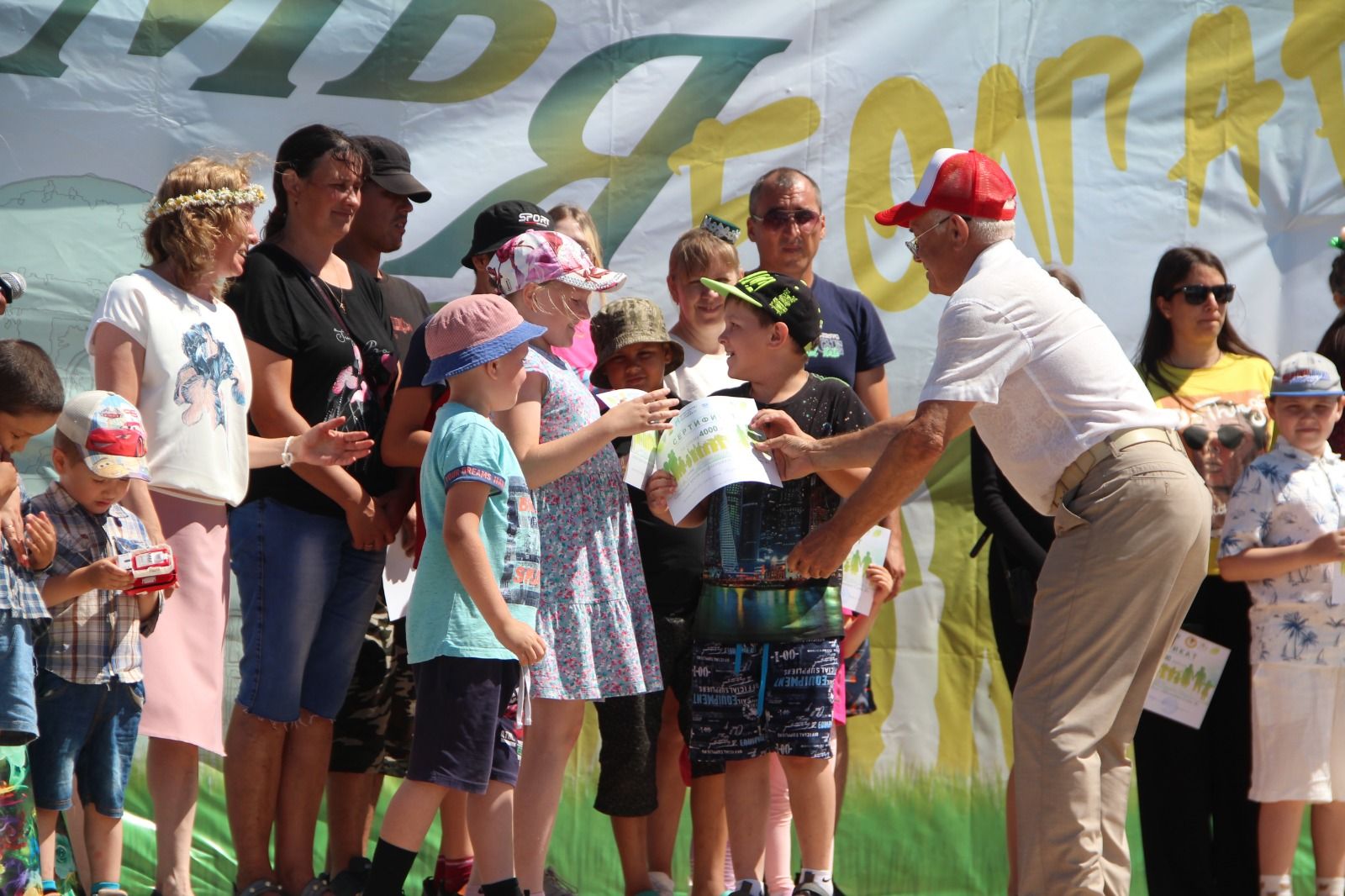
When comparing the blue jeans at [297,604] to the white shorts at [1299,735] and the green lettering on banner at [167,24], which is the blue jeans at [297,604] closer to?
the green lettering on banner at [167,24]

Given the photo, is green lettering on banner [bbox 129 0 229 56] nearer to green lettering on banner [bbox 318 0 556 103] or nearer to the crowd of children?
green lettering on banner [bbox 318 0 556 103]

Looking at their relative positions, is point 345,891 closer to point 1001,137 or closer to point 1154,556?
point 1154,556

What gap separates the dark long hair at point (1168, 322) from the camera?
4688 mm

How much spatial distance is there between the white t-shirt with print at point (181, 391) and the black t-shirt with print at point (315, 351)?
0.19 meters

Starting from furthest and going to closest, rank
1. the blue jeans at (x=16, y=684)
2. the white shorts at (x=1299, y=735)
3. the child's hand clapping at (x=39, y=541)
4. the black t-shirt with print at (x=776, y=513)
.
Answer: the white shorts at (x=1299, y=735) → the black t-shirt with print at (x=776, y=513) → the child's hand clapping at (x=39, y=541) → the blue jeans at (x=16, y=684)

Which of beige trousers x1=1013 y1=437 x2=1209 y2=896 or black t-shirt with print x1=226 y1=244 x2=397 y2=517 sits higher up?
black t-shirt with print x1=226 y1=244 x2=397 y2=517

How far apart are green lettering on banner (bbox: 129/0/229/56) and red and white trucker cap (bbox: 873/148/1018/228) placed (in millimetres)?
2446

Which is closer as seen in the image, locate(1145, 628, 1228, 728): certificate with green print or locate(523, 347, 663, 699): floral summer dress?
locate(523, 347, 663, 699): floral summer dress

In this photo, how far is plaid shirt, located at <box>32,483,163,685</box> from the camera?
324cm

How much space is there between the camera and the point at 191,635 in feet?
11.7

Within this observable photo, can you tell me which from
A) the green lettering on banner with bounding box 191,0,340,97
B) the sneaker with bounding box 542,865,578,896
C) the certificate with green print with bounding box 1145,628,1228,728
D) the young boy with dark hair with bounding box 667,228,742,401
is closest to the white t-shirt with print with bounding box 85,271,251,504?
the green lettering on banner with bounding box 191,0,340,97

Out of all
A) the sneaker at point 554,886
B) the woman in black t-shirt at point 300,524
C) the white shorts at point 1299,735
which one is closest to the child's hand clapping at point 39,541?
the woman in black t-shirt at point 300,524

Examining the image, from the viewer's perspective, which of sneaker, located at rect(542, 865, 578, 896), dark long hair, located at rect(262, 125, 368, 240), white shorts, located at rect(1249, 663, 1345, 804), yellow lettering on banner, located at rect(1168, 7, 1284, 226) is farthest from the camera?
yellow lettering on banner, located at rect(1168, 7, 1284, 226)

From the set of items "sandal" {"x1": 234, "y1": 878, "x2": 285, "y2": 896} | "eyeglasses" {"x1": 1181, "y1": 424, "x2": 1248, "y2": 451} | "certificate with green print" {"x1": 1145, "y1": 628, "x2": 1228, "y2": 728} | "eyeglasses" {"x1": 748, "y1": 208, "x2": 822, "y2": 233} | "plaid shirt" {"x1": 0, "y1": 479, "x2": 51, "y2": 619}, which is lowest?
"sandal" {"x1": 234, "y1": 878, "x2": 285, "y2": 896}
